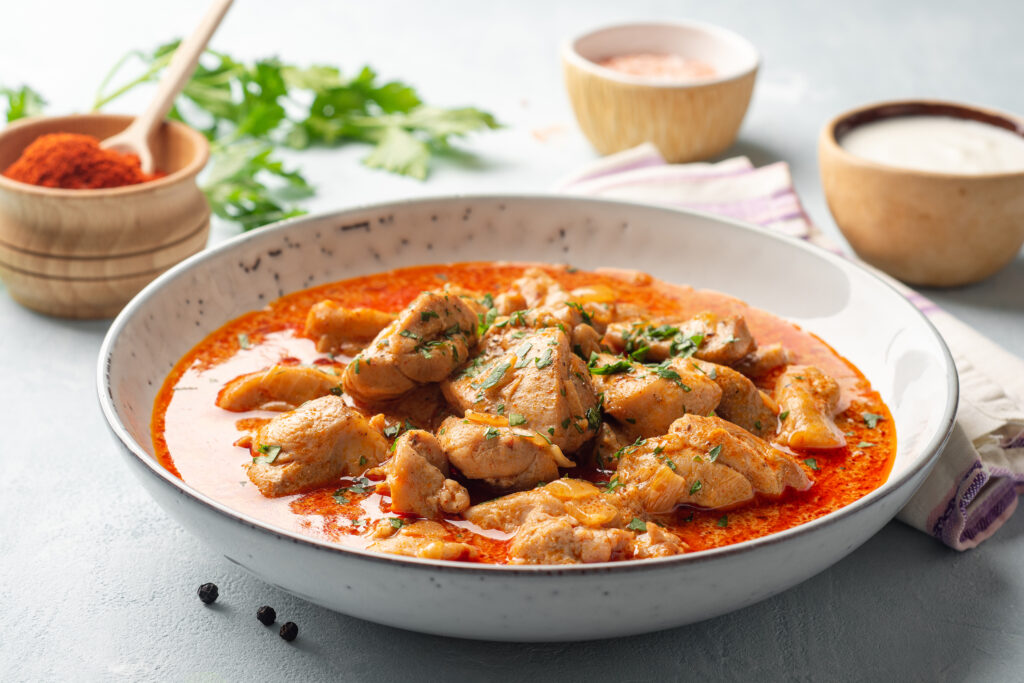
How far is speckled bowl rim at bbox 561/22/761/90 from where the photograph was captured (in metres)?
6.45

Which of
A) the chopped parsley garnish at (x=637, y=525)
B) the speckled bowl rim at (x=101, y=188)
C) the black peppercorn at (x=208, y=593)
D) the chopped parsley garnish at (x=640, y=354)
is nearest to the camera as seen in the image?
the chopped parsley garnish at (x=637, y=525)

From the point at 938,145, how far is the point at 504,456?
3.51 m

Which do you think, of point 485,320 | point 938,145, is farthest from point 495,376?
point 938,145

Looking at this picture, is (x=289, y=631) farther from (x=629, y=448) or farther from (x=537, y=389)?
(x=629, y=448)

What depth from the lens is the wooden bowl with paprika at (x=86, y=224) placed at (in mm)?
4902

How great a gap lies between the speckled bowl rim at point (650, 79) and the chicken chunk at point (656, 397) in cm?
318

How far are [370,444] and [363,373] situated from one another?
1.02 feet

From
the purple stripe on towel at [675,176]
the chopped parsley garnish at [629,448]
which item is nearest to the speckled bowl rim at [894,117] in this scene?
the purple stripe on towel at [675,176]

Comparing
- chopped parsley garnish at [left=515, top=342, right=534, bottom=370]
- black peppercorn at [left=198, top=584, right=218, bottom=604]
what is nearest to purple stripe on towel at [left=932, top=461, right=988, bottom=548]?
chopped parsley garnish at [left=515, top=342, right=534, bottom=370]

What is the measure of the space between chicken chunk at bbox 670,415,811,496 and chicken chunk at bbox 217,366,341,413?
4.25 ft

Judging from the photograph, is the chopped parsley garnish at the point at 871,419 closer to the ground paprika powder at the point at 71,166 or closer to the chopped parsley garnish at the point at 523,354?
the chopped parsley garnish at the point at 523,354

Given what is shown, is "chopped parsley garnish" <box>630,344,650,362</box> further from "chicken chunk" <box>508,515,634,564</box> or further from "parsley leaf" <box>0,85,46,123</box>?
"parsley leaf" <box>0,85,46,123</box>

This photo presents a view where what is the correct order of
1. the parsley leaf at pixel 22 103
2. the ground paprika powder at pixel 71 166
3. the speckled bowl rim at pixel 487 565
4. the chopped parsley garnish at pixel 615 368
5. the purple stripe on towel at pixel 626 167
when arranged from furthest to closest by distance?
1. the parsley leaf at pixel 22 103
2. the purple stripe on towel at pixel 626 167
3. the ground paprika powder at pixel 71 166
4. the chopped parsley garnish at pixel 615 368
5. the speckled bowl rim at pixel 487 565

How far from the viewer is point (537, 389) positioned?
11.4ft
